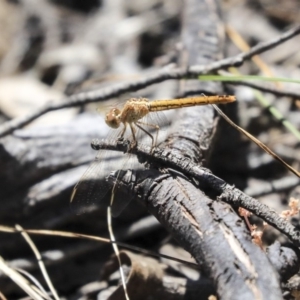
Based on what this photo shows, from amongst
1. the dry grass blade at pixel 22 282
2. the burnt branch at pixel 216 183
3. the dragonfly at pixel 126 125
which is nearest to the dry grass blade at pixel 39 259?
the dry grass blade at pixel 22 282

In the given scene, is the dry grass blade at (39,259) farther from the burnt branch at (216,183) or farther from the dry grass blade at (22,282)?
the burnt branch at (216,183)

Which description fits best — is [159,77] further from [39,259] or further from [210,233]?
[210,233]

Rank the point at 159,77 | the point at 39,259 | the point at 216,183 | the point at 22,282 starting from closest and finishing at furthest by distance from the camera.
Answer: the point at 216,183 < the point at 22,282 < the point at 39,259 < the point at 159,77

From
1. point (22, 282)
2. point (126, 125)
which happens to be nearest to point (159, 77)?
point (126, 125)

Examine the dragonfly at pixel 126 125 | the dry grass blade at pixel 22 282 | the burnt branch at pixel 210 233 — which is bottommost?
the burnt branch at pixel 210 233

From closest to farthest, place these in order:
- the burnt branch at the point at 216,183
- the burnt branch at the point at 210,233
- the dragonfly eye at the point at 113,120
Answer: the burnt branch at the point at 210,233 < the burnt branch at the point at 216,183 < the dragonfly eye at the point at 113,120
